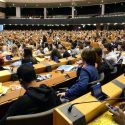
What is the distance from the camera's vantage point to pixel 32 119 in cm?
199

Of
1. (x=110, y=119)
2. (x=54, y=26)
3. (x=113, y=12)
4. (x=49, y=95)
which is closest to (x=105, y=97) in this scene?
(x=110, y=119)

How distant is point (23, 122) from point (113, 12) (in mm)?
33425

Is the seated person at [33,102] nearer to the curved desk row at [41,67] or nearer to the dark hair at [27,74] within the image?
the dark hair at [27,74]

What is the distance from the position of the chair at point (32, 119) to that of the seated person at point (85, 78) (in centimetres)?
113

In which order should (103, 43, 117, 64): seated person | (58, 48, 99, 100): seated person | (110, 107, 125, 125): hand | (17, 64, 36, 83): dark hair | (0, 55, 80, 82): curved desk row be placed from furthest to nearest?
(103, 43, 117, 64): seated person, (0, 55, 80, 82): curved desk row, (58, 48, 99, 100): seated person, (17, 64, 36, 83): dark hair, (110, 107, 125, 125): hand

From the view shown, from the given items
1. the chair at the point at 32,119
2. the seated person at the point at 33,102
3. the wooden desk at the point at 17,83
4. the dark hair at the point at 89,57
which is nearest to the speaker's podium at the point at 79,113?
the chair at the point at 32,119

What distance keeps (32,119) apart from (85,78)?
1.26 metres

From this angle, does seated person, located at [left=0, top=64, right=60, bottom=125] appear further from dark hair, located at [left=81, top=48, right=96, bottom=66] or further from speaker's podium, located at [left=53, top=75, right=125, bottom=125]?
dark hair, located at [left=81, top=48, right=96, bottom=66]

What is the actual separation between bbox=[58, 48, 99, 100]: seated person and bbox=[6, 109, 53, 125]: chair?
113 cm

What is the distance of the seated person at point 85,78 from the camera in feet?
10.1

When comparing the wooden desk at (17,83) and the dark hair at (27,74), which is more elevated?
the dark hair at (27,74)

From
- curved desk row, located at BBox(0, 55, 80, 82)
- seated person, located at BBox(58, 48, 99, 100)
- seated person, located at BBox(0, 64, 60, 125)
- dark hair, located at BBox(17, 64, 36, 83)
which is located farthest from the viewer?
curved desk row, located at BBox(0, 55, 80, 82)

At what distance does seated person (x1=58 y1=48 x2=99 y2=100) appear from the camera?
3090mm

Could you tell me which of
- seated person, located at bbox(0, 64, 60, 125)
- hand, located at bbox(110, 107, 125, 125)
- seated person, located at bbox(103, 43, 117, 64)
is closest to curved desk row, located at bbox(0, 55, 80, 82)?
seated person, located at bbox(103, 43, 117, 64)
